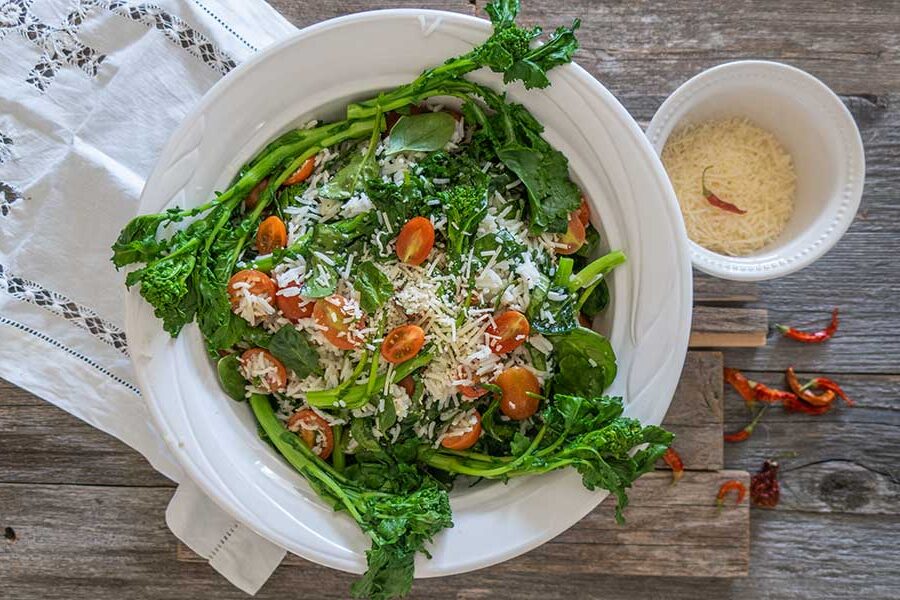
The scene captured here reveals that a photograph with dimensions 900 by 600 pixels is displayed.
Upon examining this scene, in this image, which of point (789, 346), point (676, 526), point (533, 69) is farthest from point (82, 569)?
point (789, 346)

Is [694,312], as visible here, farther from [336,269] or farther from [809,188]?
[336,269]

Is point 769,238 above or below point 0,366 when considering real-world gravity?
above

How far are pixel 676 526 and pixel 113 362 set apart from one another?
1.50 m

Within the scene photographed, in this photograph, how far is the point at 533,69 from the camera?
1635 millimetres

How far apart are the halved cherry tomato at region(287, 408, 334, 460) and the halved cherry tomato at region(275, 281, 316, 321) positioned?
22 centimetres

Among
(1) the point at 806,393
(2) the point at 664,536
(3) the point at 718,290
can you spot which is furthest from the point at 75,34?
(1) the point at 806,393

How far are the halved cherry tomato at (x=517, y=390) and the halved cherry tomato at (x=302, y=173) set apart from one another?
0.60 metres

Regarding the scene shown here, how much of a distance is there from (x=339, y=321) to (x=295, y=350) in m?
0.13

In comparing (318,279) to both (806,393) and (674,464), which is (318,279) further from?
(806,393)

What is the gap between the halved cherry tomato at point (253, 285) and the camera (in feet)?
5.49

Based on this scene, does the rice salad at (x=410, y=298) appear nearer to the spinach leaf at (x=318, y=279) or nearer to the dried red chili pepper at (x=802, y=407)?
the spinach leaf at (x=318, y=279)

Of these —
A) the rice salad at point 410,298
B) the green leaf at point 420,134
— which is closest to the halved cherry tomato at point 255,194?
the rice salad at point 410,298

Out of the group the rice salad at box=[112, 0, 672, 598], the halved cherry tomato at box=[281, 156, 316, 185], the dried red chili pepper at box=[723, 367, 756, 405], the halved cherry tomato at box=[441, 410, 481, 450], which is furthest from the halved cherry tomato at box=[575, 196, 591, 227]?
the dried red chili pepper at box=[723, 367, 756, 405]

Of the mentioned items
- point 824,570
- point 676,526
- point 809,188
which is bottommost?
point 676,526
